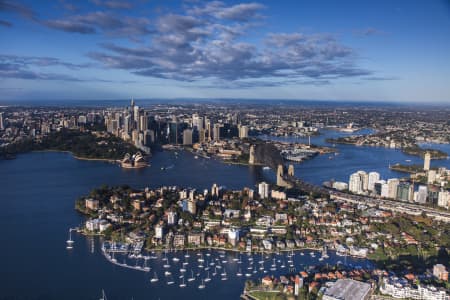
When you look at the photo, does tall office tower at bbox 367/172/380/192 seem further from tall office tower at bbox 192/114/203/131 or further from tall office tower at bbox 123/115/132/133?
tall office tower at bbox 192/114/203/131

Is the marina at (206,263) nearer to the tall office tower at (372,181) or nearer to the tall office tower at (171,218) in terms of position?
the tall office tower at (171,218)

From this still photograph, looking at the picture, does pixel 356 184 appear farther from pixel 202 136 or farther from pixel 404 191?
pixel 202 136

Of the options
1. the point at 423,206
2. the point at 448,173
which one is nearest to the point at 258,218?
the point at 423,206

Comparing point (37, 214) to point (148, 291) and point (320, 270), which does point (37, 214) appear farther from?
point (320, 270)

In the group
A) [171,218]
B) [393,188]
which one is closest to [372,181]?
[393,188]

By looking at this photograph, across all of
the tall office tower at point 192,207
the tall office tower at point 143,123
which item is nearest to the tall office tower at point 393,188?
the tall office tower at point 192,207
